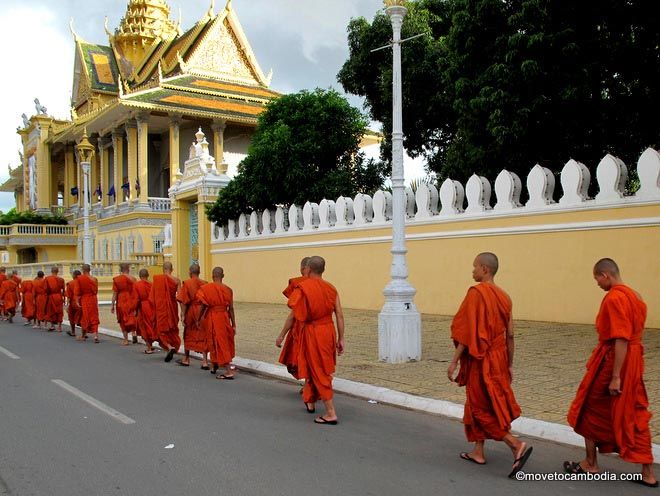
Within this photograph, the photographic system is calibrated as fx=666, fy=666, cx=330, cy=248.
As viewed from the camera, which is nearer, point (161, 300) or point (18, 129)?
point (161, 300)

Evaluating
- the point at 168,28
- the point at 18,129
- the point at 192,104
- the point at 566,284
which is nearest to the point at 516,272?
the point at 566,284

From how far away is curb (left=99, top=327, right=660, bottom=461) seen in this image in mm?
5590

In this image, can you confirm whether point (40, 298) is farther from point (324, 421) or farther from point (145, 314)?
point (324, 421)

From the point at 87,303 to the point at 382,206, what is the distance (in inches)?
275

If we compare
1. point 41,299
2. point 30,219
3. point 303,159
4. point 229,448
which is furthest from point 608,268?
point 30,219

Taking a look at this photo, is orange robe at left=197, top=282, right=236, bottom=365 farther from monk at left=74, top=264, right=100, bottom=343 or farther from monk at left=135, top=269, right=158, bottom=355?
monk at left=74, top=264, right=100, bottom=343

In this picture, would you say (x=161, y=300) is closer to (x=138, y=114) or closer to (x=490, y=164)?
(x=490, y=164)

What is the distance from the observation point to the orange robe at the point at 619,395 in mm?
4352

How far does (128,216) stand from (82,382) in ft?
89.4

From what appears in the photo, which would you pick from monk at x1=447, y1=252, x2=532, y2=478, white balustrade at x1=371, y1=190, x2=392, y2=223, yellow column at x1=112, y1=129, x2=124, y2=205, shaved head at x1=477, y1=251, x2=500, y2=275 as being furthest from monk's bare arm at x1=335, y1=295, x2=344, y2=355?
yellow column at x1=112, y1=129, x2=124, y2=205

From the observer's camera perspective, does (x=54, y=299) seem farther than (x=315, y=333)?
Yes

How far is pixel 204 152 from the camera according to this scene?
23062mm

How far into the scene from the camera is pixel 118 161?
125 ft

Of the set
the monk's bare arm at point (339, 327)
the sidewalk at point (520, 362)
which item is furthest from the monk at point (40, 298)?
the monk's bare arm at point (339, 327)
